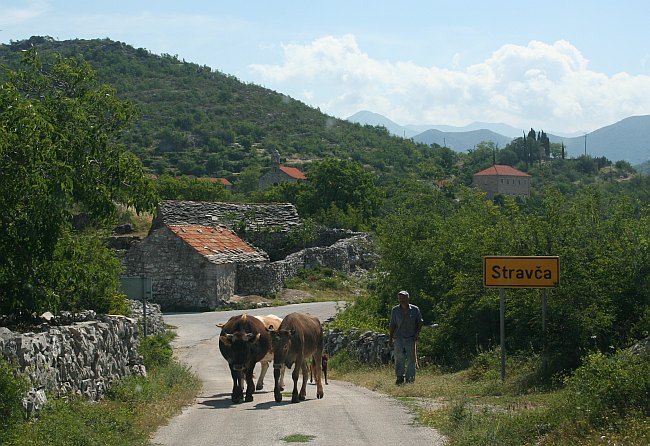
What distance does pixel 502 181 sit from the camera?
175500mm

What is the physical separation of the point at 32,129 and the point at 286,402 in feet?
22.6

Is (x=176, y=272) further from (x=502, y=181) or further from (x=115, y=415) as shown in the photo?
(x=502, y=181)

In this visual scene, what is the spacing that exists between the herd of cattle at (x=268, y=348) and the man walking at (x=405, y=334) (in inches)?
90.3

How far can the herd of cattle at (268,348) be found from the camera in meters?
17.6

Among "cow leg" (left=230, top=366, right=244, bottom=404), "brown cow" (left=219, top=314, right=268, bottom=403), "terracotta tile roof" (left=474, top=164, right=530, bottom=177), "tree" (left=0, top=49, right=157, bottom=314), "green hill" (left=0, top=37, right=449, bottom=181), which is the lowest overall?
"cow leg" (left=230, top=366, right=244, bottom=404)

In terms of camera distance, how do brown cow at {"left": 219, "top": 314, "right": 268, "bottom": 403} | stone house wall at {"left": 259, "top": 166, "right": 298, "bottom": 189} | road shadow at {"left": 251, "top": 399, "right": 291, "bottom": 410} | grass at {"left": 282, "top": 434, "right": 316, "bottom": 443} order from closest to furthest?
grass at {"left": 282, "top": 434, "right": 316, "bottom": 443}
road shadow at {"left": 251, "top": 399, "right": 291, "bottom": 410}
brown cow at {"left": 219, "top": 314, "right": 268, "bottom": 403}
stone house wall at {"left": 259, "top": 166, "right": 298, "bottom": 189}

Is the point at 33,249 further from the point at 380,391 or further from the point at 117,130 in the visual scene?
the point at 380,391

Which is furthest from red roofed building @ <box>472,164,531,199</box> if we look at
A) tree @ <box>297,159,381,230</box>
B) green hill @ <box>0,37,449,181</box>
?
tree @ <box>297,159,381,230</box>

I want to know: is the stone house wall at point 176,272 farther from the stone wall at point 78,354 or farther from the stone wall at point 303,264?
the stone wall at point 78,354

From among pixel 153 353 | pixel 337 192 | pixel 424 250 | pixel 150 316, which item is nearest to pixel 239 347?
pixel 153 353

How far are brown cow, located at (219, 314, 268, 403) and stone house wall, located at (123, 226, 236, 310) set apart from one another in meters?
28.4

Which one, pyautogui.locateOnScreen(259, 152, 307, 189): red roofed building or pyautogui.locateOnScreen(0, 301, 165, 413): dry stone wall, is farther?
pyautogui.locateOnScreen(259, 152, 307, 189): red roofed building

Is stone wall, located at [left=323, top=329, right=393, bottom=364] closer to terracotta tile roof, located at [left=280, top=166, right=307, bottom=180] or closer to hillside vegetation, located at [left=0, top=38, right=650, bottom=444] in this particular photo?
hillside vegetation, located at [left=0, top=38, right=650, bottom=444]

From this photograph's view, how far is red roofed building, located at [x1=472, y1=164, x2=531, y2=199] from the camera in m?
174
